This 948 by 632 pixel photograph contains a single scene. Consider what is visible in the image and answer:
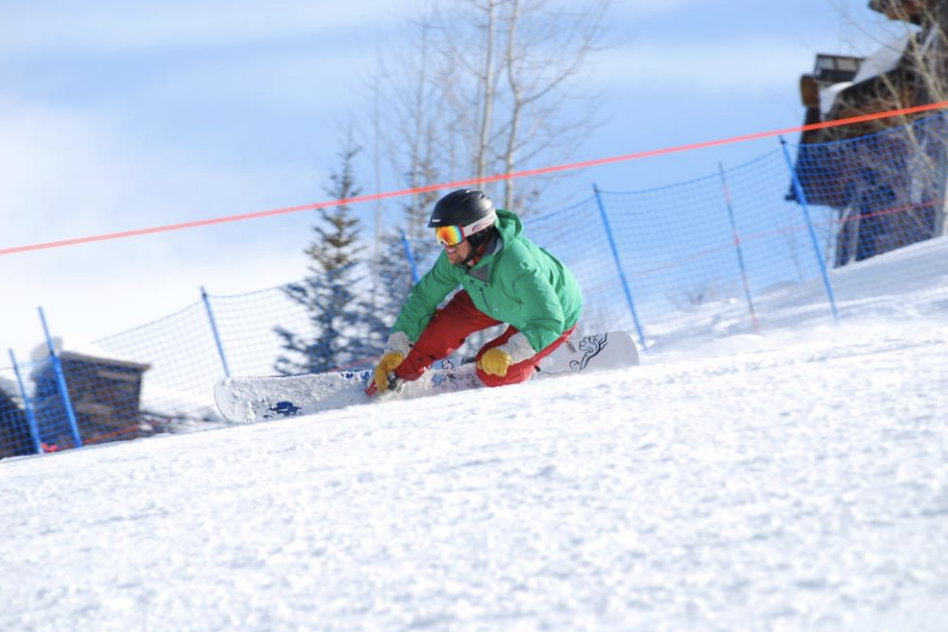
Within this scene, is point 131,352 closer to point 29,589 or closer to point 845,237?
point 29,589

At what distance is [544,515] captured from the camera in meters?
1.92

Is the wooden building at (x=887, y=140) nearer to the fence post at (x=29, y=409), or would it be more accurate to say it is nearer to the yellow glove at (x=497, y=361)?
the yellow glove at (x=497, y=361)

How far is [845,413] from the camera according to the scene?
2.31m

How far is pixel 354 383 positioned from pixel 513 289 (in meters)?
1.13

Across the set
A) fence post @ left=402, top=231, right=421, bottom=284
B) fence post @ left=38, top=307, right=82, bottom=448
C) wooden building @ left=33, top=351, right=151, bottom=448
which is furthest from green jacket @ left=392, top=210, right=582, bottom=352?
wooden building @ left=33, top=351, right=151, bottom=448

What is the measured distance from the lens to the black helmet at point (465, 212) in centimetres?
402

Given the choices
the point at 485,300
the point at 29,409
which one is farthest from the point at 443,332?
the point at 29,409

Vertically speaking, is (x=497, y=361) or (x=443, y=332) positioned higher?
(x=443, y=332)

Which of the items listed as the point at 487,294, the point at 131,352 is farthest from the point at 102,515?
the point at 131,352

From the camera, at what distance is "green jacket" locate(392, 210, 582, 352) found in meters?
4.00

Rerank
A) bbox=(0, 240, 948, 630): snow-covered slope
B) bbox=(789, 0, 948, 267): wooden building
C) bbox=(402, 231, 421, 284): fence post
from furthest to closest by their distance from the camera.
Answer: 1. bbox=(789, 0, 948, 267): wooden building
2. bbox=(402, 231, 421, 284): fence post
3. bbox=(0, 240, 948, 630): snow-covered slope

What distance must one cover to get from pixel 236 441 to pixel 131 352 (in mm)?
7419

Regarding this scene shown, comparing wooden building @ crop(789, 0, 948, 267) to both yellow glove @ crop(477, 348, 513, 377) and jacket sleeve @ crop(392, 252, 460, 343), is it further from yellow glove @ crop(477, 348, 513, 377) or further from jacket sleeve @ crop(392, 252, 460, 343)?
yellow glove @ crop(477, 348, 513, 377)

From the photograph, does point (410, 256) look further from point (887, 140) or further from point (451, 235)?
point (887, 140)
